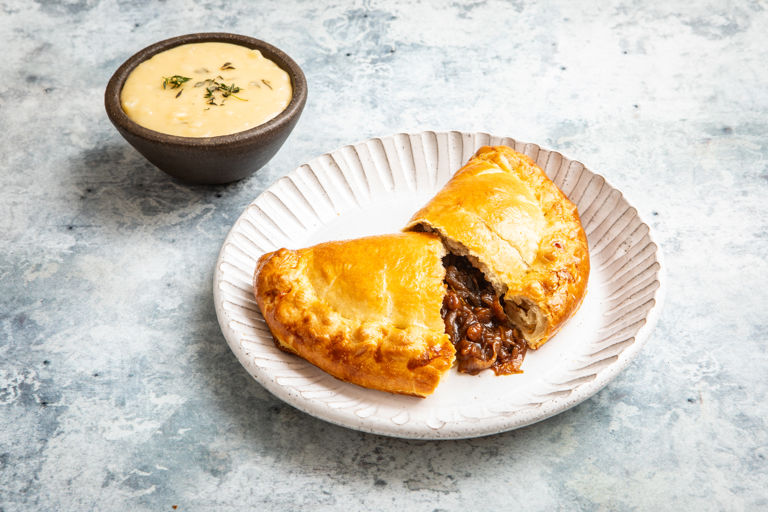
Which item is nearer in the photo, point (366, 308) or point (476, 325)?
point (366, 308)

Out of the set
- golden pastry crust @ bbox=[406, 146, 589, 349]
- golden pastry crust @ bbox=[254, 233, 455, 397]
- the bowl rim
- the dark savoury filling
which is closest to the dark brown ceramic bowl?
the bowl rim

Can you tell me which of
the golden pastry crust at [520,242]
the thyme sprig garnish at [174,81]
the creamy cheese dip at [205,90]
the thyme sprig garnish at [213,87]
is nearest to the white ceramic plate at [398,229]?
the golden pastry crust at [520,242]

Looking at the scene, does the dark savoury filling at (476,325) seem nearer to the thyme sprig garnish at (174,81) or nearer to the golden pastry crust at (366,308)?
the golden pastry crust at (366,308)

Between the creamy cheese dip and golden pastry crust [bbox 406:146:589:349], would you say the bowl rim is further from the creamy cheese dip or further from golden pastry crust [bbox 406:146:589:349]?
golden pastry crust [bbox 406:146:589:349]

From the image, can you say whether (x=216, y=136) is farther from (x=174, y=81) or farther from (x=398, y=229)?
(x=398, y=229)

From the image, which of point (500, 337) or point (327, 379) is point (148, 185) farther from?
point (500, 337)

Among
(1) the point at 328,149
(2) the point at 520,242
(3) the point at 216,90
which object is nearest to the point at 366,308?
(2) the point at 520,242
